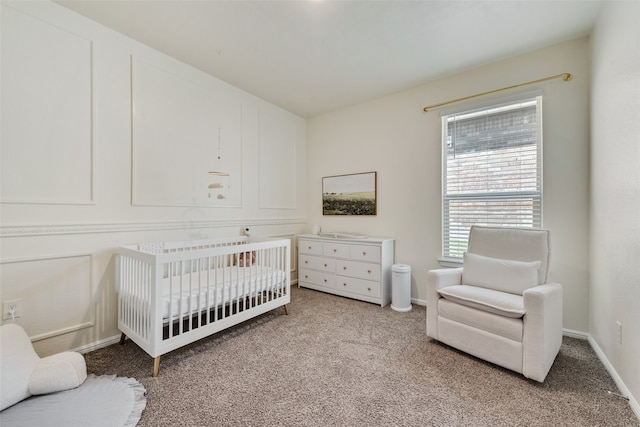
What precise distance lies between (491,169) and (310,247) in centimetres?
227

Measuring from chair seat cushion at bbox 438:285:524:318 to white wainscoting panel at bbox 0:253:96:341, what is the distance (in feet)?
9.11

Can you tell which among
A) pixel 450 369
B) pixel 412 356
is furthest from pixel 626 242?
pixel 412 356

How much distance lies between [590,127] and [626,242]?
117cm

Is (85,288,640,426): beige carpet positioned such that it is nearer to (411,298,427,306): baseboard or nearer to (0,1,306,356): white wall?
(0,1,306,356): white wall

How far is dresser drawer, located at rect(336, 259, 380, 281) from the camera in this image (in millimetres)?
3054

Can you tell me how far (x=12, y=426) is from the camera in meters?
1.25

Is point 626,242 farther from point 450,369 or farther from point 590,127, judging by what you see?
point 450,369

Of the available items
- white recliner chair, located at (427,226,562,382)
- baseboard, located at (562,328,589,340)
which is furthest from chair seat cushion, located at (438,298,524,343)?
baseboard, located at (562,328,589,340)

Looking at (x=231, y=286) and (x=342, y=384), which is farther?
(x=231, y=286)

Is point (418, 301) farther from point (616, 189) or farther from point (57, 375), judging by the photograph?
point (57, 375)

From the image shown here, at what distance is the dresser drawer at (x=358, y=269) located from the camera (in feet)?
10.0

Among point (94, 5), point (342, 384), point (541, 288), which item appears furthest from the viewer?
point (94, 5)

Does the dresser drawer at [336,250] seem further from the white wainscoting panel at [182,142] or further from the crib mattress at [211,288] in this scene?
the white wainscoting panel at [182,142]

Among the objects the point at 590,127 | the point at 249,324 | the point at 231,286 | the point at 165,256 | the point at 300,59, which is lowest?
the point at 249,324
